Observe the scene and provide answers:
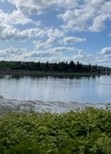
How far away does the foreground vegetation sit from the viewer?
7094 mm

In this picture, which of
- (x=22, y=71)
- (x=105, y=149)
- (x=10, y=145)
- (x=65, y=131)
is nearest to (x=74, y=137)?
(x=65, y=131)

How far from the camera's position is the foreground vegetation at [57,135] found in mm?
7094

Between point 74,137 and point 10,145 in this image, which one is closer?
point 10,145

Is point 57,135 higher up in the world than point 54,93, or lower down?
higher up

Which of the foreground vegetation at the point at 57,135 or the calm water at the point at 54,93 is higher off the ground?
the foreground vegetation at the point at 57,135

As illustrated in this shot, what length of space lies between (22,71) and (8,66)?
960 centimetres

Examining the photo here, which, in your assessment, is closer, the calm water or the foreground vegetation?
the foreground vegetation

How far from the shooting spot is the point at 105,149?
7438 mm

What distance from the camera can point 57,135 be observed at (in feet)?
26.9

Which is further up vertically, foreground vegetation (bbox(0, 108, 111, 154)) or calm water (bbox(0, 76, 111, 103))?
foreground vegetation (bbox(0, 108, 111, 154))

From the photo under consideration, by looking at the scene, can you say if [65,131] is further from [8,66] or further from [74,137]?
[8,66]

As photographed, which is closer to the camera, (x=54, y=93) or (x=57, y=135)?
(x=57, y=135)

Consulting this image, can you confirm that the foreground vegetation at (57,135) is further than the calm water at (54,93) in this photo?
No

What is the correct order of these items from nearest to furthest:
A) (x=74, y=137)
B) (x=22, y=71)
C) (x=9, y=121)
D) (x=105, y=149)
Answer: (x=105, y=149) < (x=74, y=137) < (x=9, y=121) < (x=22, y=71)
